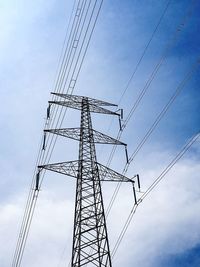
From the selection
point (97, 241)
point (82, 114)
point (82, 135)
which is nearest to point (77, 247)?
point (97, 241)

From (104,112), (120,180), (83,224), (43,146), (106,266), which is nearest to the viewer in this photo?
(106,266)

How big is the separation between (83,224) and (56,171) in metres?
3.17

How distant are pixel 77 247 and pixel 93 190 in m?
3.10

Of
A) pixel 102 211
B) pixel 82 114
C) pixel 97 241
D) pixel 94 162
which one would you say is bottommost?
pixel 97 241

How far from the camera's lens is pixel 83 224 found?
54.3 ft

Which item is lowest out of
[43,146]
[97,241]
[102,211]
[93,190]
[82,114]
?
[97,241]

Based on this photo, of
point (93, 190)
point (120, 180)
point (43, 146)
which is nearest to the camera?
point (93, 190)

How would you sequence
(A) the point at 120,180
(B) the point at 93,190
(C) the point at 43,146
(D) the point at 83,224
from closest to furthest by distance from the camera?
(D) the point at 83,224, (B) the point at 93,190, (A) the point at 120,180, (C) the point at 43,146

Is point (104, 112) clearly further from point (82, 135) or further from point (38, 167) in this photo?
point (38, 167)

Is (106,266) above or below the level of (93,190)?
below

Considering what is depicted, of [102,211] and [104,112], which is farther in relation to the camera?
[104,112]

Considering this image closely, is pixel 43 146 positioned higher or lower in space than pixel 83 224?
higher

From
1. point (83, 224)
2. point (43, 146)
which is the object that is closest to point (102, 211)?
point (83, 224)

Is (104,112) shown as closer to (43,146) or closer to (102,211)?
(43,146)
